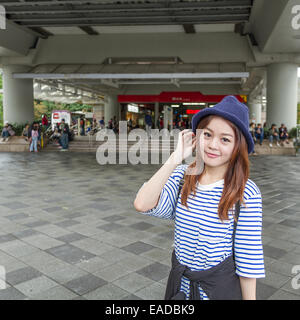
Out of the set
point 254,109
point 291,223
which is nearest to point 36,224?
point 291,223

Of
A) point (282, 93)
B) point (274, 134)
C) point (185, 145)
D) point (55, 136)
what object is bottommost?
point (55, 136)

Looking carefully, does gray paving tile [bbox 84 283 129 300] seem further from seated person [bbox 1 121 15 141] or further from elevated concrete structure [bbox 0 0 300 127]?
seated person [bbox 1 121 15 141]

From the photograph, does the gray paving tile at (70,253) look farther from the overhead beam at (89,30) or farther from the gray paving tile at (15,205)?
the overhead beam at (89,30)

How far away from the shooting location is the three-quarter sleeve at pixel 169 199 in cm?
168

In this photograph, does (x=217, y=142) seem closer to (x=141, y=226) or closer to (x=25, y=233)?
(x=141, y=226)

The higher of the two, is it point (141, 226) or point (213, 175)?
point (213, 175)

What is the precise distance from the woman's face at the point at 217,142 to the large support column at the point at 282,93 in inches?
780

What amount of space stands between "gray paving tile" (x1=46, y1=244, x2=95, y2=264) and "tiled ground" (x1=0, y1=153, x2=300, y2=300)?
0.01m

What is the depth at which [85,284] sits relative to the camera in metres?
3.31

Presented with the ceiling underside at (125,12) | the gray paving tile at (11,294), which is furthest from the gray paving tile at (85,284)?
the ceiling underside at (125,12)

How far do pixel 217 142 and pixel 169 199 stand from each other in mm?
385

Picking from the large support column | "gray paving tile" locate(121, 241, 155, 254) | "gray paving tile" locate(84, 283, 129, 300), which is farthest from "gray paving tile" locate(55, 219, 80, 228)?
the large support column

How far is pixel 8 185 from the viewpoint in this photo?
8656mm
